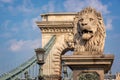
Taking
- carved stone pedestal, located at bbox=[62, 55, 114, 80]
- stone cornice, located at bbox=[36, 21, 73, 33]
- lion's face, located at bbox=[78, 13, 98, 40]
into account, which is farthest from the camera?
stone cornice, located at bbox=[36, 21, 73, 33]

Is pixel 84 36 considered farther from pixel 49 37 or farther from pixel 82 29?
pixel 49 37

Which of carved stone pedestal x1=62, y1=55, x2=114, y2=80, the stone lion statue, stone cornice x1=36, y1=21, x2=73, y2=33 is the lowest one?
carved stone pedestal x1=62, y1=55, x2=114, y2=80

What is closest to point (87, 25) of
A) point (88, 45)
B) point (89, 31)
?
point (89, 31)

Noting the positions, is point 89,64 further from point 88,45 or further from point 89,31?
point 89,31

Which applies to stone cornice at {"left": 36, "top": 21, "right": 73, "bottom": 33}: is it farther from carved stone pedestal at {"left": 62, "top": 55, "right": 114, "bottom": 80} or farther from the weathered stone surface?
carved stone pedestal at {"left": 62, "top": 55, "right": 114, "bottom": 80}

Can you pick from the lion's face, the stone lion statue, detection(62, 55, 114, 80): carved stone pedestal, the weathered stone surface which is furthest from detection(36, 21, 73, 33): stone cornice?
detection(62, 55, 114, 80): carved stone pedestal

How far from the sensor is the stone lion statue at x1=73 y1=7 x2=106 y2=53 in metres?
11.7

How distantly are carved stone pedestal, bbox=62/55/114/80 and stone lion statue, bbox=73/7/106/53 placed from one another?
1.43ft

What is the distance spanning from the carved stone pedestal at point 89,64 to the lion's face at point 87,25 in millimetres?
613

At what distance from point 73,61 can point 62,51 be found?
1130 inches

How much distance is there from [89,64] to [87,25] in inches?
38.8

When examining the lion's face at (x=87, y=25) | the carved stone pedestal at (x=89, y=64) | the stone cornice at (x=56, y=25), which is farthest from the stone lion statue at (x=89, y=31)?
the stone cornice at (x=56, y=25)

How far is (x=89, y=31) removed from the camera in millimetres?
11680

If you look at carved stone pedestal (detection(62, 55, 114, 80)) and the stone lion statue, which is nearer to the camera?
carved stone pedestal (detection(62, 55, 114, 80))
